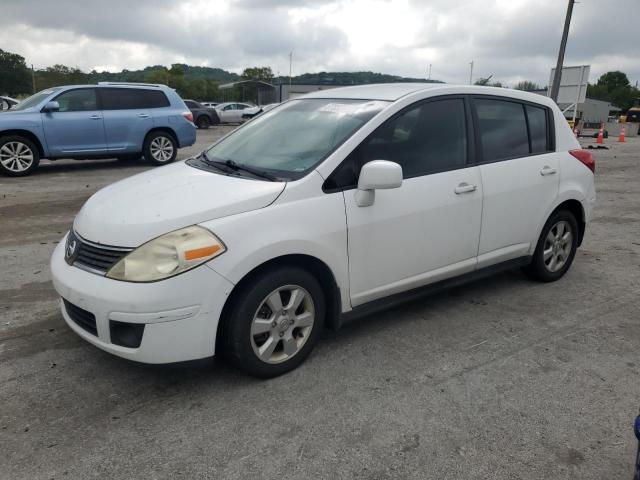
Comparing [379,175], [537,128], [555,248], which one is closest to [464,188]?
[379,175]

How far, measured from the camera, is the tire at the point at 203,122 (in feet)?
89.7

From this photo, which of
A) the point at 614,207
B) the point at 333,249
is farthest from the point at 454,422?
the point at 614,207

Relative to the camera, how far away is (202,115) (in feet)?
89.6

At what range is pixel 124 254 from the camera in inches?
106

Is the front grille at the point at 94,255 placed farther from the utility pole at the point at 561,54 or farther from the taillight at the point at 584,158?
the utility pole at the point at 561,54

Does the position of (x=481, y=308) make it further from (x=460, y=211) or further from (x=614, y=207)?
(x=614, y=207)

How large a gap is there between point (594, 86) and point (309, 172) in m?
129

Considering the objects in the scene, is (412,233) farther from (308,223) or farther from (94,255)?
(94,255)

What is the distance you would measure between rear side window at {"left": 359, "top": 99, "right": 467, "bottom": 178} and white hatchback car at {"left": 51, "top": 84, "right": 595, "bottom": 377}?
0.03 ft

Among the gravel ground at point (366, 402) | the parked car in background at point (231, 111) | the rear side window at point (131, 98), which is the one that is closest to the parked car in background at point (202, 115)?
the parked car in background at point (231, 111)

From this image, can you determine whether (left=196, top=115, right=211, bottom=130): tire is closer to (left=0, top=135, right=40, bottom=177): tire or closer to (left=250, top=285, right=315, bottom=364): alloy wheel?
(left=0, top=135, right=40, bottom=177): tire

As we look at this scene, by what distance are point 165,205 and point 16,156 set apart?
346 inches

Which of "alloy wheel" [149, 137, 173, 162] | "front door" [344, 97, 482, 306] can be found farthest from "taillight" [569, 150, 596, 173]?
"alloy wheel" [149, 137, 173, 162]

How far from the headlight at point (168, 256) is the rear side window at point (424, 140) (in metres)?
1.15
